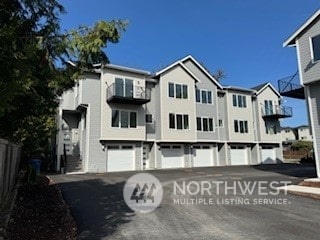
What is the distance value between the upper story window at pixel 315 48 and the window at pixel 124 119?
49.1 ft

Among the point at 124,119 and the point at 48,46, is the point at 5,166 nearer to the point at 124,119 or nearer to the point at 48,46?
the point at 48,46

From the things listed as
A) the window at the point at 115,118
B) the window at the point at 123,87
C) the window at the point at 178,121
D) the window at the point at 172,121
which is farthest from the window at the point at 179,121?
the window at the point at 115,118

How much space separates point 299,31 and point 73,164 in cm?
1872

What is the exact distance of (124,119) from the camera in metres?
25.9

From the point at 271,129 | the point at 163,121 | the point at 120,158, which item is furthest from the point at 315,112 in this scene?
the point at 271,129

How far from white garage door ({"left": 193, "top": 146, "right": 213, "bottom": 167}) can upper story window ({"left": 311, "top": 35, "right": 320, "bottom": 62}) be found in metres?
16.6

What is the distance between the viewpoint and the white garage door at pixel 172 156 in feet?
92.6

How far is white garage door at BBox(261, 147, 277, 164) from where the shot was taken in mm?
35906

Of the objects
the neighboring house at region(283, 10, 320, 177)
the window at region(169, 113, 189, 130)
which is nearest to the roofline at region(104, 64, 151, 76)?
the window at region(169, 113, 189, 130)

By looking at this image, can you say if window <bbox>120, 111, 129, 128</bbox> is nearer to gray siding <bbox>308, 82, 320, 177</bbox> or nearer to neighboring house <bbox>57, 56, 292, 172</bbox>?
neighboring house <bbox>57, 56, 292, 172</bbox>

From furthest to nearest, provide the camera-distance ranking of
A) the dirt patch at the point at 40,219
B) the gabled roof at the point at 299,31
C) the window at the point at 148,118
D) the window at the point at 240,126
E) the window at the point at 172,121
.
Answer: the window at the point at 240,126 → the window at the point at 172,121 → the window at the point at 148,118 → the gabled roof at the point at 299,31 → the dirt patch at the point at 40,219

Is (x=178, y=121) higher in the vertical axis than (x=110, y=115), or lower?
lower

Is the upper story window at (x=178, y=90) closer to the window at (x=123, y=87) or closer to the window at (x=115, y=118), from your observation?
the window at (x=123, y=87)

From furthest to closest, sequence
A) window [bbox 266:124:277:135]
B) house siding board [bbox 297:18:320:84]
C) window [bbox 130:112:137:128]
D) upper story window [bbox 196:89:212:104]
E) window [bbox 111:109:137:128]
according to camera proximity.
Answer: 1. window [bbox 266:124:277:135]
2. upper story window [bbox 196:89:212:104]
3. window [bbox 130:112:137:128]
4. window [bbox 111:109:137:128]
5. house siding board [bbox 297:18:320:84]
